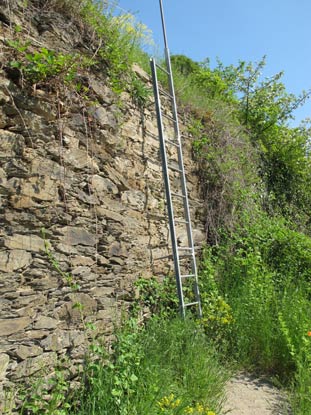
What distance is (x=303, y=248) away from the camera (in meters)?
5.36

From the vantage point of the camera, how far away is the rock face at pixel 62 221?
2.42 metres

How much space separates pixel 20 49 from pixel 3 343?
192 cm

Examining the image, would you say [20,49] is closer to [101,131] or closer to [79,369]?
[101,131]

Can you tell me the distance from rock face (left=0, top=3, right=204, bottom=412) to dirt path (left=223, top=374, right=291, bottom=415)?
115 centimetres

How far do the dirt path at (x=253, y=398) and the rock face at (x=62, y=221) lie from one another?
1148 mm

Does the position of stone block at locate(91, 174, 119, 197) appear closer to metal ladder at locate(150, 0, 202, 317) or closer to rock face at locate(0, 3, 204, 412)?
rock face at locate(0, 3, 204, 412)

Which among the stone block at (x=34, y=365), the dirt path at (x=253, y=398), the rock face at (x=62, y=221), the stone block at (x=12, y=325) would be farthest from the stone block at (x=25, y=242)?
the dirt path at (x=253, y=398)

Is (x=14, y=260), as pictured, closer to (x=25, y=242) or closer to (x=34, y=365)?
(x=25, y=242)

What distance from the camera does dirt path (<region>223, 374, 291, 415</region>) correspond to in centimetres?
294

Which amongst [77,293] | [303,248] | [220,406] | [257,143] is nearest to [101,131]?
[77,293]

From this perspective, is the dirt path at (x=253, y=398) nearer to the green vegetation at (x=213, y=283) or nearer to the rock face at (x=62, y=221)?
the green vegetation at (x=213, y=283)

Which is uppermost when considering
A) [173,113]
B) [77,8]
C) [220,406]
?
[77,8]

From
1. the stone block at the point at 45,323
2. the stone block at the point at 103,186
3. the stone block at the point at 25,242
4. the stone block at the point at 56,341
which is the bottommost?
the stone block at the point at 56,341

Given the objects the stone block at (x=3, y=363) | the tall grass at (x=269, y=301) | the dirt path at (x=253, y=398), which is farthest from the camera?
the tall grass at (x=269, y=301)
